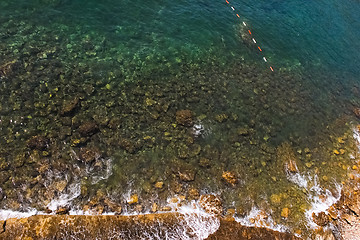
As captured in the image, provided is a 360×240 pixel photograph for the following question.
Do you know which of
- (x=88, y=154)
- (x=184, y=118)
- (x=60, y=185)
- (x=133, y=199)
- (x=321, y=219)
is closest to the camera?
(x=60, y=185)

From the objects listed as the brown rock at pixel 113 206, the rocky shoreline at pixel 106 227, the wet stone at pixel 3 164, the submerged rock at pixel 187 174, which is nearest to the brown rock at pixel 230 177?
the submerged rock at pixel 187 174

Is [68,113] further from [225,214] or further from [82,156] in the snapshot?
[225,214]

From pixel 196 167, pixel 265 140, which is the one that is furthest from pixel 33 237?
pixel 265 140

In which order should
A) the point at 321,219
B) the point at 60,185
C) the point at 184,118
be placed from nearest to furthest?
1. the point at 60,185
2. the point at 321,219
3. the point at 184,118

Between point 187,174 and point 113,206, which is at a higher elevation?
point 187,174

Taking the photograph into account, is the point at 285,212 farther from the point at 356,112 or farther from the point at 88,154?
the point at 356,112

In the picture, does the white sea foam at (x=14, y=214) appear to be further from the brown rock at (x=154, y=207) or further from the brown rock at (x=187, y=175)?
the brown rock at (x=187, y=175)

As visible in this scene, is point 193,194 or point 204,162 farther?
point 204,162

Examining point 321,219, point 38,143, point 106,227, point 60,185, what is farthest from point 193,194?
point 38,143
